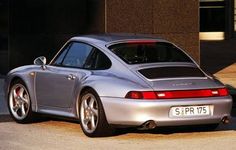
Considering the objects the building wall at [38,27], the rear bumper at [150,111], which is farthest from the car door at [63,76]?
the building wall at [38,27]

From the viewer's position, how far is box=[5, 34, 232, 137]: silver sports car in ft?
29.7

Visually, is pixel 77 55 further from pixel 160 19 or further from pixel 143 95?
pixel 160 19

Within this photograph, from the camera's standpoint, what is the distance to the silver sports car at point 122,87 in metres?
9.06

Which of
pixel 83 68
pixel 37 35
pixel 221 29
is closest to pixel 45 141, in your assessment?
pixel 83 68

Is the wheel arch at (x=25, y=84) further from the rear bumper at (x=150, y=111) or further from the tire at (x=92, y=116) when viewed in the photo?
the rear bumper at (x=150, y=111)

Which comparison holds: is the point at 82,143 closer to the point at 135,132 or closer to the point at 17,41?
the point at 135,132

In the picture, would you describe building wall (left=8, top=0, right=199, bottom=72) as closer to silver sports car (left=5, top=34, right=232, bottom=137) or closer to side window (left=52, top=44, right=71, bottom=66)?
side window (left=52, top=44, right=71, bottom=66)

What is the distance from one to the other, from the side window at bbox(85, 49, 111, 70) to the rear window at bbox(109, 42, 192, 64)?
6.0 inches

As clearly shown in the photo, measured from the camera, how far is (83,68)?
998 centimetres

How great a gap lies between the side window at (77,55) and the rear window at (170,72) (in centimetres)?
99

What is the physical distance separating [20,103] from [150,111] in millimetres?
2656

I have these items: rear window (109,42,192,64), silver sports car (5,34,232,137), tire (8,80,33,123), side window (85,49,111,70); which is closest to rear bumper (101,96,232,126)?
silver sports car (5,34,232,137)

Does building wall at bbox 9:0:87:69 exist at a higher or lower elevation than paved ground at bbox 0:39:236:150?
higher

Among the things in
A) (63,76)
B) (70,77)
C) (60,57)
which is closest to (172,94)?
(70,77)
